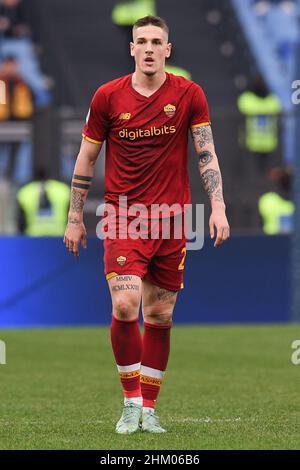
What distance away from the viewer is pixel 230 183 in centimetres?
1816

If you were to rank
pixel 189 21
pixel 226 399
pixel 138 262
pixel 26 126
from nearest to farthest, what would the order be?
1. pixel 138 262
2. pixel 226 399
3. pixel 26 126
4. pixel 189 21

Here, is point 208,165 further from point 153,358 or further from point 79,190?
point 153,358

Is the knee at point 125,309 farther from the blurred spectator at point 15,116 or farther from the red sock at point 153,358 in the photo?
the blurred spectator at point 15,116

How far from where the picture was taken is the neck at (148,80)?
787 centimetres

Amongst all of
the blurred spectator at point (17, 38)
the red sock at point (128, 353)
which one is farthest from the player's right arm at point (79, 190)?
the blurred spectator at point (17, 38)

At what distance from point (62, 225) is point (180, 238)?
30.7 ft

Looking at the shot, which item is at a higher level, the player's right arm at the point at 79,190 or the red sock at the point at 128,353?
the player's right arm at the point at 79,190

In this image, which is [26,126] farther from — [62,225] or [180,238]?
[180,238]

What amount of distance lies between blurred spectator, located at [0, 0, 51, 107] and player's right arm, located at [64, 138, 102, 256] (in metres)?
17.1

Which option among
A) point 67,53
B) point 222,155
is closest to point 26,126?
point 222,155

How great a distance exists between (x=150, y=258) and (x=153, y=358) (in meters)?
0.59

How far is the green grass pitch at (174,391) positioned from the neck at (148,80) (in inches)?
72.0

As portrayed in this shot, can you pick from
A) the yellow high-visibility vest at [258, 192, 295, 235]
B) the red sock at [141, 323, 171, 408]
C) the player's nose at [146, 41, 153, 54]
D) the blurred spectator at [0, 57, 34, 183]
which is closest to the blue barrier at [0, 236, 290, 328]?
the yellow high-visibility vest at [258, 192, 295, 235]

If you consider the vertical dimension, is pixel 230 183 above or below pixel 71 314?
above
